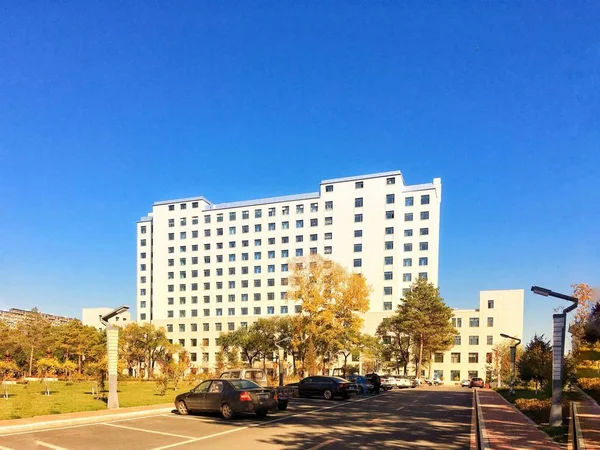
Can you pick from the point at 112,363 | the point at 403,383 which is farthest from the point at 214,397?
the point at 403,383

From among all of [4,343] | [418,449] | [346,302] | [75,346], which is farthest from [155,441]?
[75,346]

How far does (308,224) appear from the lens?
86.1m

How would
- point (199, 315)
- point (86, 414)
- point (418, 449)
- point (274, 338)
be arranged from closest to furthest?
1. point (418, 449)
2. point (86, 414)
3. point (274, 338)
4. point (199, 315)

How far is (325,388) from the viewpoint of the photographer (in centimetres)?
2616

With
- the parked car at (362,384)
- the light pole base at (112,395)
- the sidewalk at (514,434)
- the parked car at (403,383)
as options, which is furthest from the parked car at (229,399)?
the parked car at (403,383)

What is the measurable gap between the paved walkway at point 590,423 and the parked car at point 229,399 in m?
9.55

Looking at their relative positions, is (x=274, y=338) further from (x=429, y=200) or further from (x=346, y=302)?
(x=429, y=200)

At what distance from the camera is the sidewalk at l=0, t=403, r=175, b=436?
11.8 m

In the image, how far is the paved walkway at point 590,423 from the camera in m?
10.4

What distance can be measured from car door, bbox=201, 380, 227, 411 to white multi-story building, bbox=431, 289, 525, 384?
2640 inches

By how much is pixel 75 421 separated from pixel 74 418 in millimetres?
219

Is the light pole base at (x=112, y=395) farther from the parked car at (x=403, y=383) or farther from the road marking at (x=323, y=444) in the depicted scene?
the parked car at (x=403, y=383)

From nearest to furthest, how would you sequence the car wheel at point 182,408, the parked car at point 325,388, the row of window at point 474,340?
the car wheel at point 182,408 < the parked car at point 325,388 < the row of window at point 474,340

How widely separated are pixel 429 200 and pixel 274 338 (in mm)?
37466
